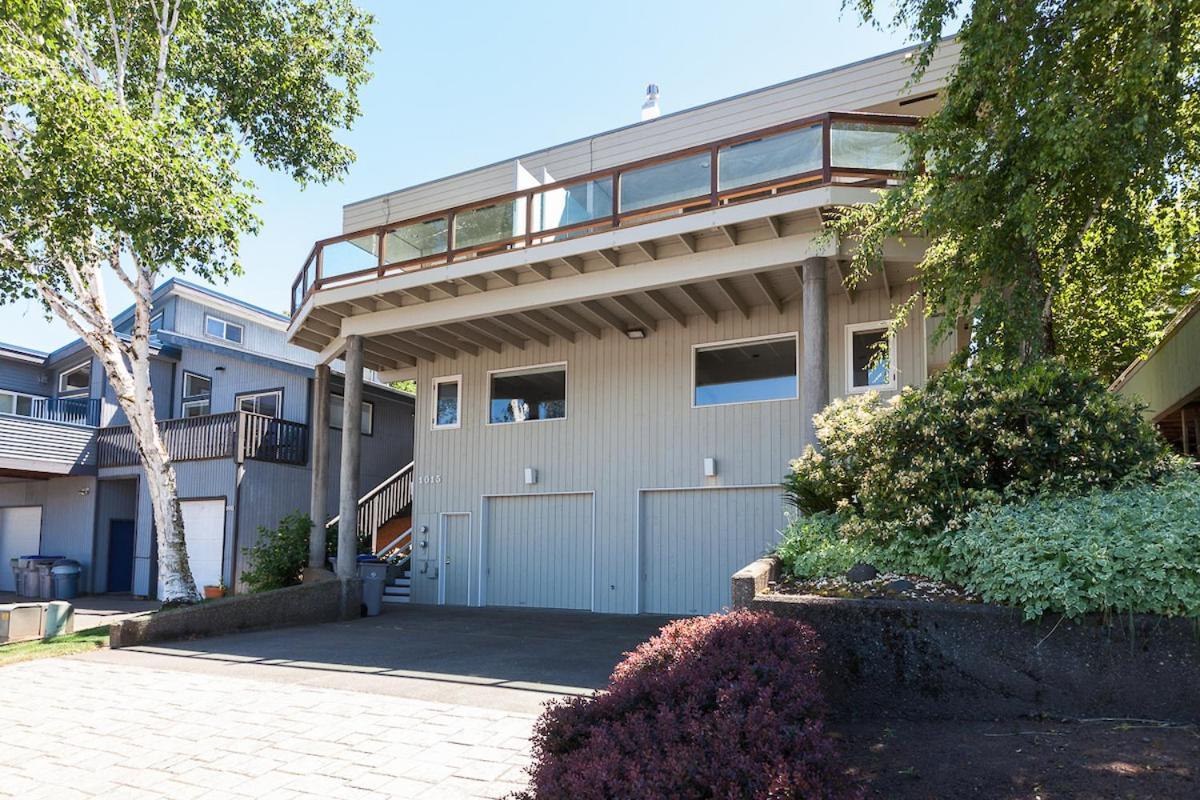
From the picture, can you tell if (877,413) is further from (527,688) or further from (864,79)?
(864,79)

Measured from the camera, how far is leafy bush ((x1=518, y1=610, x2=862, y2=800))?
2.53 meters

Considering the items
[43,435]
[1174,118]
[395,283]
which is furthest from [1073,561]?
[43,435]

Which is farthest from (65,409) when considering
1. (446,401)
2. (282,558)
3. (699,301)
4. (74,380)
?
(699,301)

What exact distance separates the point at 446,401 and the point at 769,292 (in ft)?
21.2

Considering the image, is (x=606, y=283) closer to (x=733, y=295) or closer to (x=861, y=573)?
(x=733, y=295)

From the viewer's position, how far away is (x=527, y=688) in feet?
21.6

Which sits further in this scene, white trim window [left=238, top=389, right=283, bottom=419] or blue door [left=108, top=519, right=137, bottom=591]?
blue door [left=108, top=519, right=137, bottom=591]

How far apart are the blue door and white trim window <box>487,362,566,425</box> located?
10926mm

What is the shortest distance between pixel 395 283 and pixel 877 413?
7609 millimetres

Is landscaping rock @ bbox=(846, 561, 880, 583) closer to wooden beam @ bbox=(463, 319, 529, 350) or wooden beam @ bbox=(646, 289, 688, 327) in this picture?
wooden beam @ bbox=(646, 289, 688, 327)

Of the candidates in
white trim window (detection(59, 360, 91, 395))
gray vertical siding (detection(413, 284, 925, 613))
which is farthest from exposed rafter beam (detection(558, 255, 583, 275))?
white trim window (detection(59, 360, 91, 395))

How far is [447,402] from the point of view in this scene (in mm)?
14617

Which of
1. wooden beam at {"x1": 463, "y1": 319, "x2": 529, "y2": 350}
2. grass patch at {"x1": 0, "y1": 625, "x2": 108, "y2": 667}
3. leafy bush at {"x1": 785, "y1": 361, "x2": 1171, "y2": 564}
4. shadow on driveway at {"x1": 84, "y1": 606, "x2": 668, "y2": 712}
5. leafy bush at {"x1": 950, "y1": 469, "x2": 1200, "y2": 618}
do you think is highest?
wooden beam at {"x1": 463, "y1": 319, "x2": 529, "y2": 350}

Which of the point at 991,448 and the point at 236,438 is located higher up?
the point at 236,438
